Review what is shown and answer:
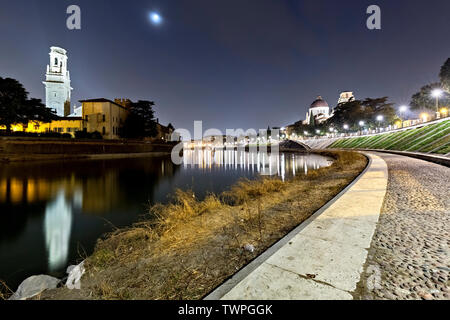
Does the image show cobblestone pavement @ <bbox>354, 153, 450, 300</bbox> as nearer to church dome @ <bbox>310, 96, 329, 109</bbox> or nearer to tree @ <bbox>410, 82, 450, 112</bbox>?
tree @ <bbox>410, 82, 450, 112</bbox>

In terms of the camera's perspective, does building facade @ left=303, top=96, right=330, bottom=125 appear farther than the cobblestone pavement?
Yes

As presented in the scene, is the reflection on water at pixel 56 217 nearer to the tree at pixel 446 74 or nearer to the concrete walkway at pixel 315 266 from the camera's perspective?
the concrete walkway at pixel 315 266

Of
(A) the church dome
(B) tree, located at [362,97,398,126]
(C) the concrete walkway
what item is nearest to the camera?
(C) the concrete walkway

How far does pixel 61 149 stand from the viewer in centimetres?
3375

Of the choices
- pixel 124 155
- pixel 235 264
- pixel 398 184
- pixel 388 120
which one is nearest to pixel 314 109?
pixel 388 120

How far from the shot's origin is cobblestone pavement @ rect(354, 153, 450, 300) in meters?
2.30

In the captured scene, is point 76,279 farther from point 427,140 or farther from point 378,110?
point 378,110

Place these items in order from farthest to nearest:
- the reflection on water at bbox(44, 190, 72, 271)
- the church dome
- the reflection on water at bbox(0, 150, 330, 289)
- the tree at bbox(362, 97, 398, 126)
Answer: the church dome
the tree at bbox(362, 97, 398, 126)
the reflection on water at bbox(44, 190, 72, 271)
the reflection on water at bbox(0, 150, 330, 289)

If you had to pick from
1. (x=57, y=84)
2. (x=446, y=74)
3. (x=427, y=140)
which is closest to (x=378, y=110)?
(x=446, y=74)

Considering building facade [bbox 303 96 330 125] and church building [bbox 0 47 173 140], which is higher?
building facade [bbox 303 96 330 125]

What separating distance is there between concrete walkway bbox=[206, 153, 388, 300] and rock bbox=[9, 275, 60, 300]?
153 inches

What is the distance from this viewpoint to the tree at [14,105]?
31875mm

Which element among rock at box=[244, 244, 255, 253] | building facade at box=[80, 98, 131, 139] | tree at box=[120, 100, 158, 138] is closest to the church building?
building facade at box=[80, 98, 131, 139]

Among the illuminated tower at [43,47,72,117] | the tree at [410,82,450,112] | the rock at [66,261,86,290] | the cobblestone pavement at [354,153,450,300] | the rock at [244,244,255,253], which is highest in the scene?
the illuminated tower at [43,47,72,117]
